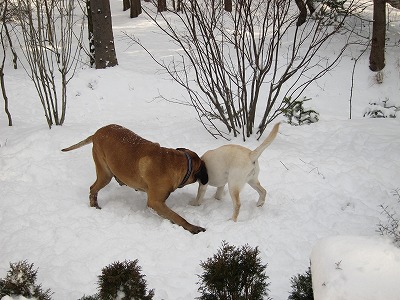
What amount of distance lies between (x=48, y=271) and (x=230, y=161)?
2205 mm

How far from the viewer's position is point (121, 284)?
9.84 ft

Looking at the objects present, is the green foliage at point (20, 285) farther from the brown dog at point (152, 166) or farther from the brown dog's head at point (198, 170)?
the brown dog's head at point (198, 170)

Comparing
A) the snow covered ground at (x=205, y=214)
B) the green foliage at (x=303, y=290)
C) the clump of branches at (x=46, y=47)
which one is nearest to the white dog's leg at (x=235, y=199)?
the snow covered ground at (x=205, y=214)

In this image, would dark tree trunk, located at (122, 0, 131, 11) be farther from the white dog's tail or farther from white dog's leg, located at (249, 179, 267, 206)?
the white dog's tail

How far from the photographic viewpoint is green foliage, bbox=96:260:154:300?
2.97 metres

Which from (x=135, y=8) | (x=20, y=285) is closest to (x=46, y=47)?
(x=20, y=285)

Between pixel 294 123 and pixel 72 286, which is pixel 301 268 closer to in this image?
pixel 72 286

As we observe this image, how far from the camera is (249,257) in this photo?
10.1 feet

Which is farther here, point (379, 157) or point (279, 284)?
point (379, 157)

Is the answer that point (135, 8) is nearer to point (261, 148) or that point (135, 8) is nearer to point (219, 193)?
point (219, 193)

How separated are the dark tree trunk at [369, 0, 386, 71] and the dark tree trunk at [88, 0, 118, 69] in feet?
→ 21.6

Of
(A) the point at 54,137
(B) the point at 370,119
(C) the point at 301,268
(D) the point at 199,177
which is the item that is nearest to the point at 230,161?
(D) the point at 199,177

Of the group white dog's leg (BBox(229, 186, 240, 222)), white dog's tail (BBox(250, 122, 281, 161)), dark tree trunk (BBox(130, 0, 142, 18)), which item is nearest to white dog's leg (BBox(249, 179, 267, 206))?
white dog's leg (BBox(229, 186, 240, 222))

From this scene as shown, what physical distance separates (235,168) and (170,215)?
912mm
